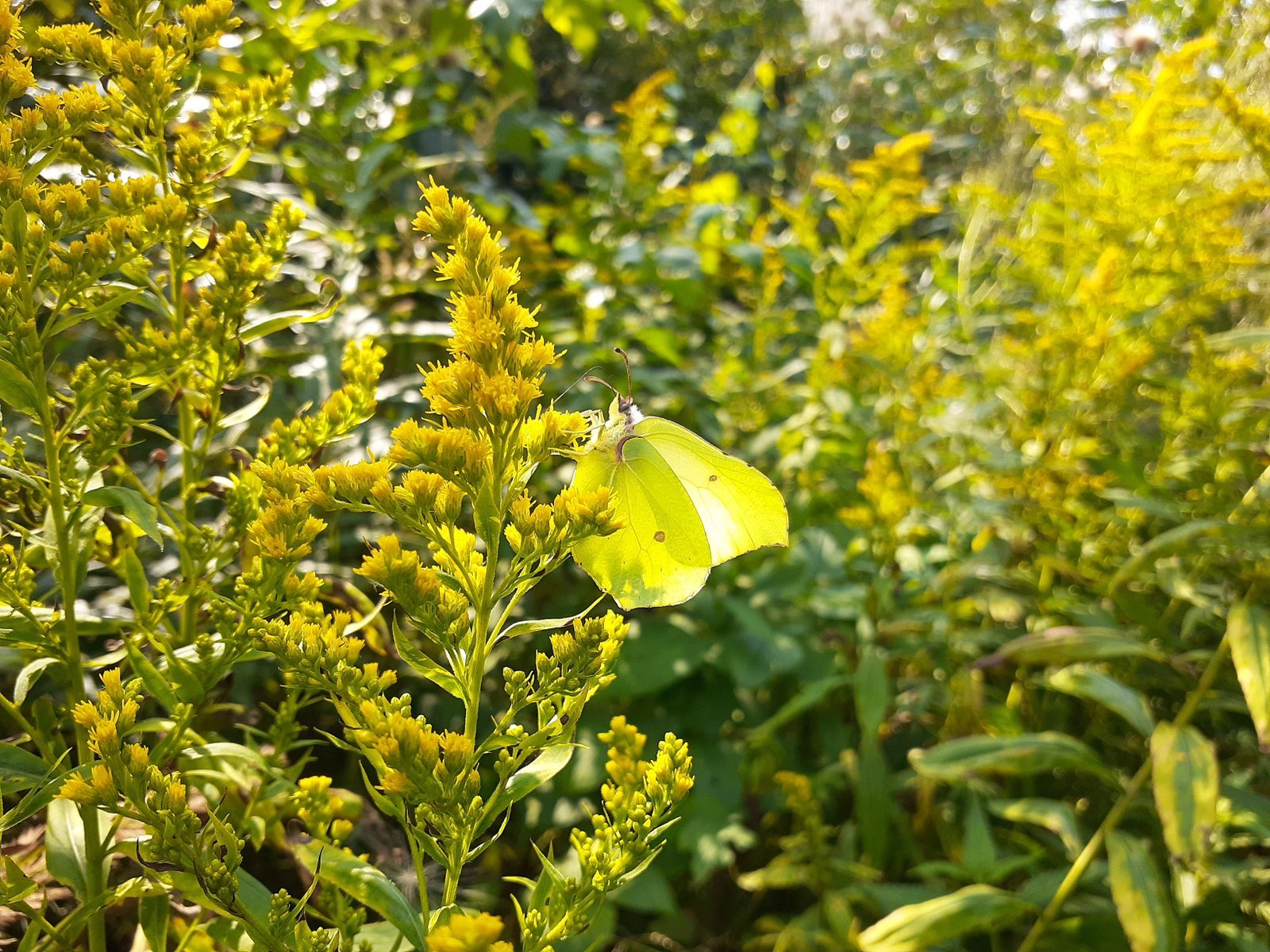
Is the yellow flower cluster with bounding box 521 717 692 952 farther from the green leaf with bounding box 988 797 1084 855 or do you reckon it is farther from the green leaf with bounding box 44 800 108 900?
the green leaf with bounding box 988 797 1084 855

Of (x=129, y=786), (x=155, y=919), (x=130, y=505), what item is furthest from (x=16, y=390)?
(x=155, y=919)

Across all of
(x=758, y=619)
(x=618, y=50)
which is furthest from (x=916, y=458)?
(x=618, y=50)

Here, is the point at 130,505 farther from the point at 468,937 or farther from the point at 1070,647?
the point at 1070,647

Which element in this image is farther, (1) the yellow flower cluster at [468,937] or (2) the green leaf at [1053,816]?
(2) the green leaf at [1053,816]

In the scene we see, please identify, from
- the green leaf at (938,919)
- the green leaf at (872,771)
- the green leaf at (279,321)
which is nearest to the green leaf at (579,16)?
the green leaf at (279,321)

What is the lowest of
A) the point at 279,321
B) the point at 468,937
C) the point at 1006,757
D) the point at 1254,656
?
the point at 1006,757

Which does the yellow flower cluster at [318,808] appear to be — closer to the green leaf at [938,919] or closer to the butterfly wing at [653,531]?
the butterfly wing at [653,531]

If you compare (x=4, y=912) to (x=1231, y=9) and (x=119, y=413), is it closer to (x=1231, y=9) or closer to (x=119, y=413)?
(x=119, y=413)
